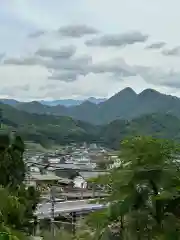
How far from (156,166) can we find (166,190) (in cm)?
25

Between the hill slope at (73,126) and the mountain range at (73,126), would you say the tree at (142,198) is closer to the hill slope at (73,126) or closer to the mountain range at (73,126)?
the mountain range at (73,126)

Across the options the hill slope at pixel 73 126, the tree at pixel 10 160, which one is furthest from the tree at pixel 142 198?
the hill slope at pixel 73 126

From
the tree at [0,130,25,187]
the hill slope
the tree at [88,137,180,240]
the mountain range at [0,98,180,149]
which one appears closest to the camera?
the tree at [88,137,180,240]

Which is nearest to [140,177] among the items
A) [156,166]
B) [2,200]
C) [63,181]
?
[156,166]

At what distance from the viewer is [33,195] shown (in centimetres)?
1658

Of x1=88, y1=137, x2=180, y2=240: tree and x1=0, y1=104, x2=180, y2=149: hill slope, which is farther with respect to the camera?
x1=0, y1=104, x2=180, y2=149: hill slope

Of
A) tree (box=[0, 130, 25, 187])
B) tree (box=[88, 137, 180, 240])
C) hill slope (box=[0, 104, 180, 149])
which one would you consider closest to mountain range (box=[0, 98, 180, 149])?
hill slope (box=[0, 104, 180, 149])

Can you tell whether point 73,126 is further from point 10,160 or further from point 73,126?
point 10,160

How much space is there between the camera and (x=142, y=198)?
4887mm

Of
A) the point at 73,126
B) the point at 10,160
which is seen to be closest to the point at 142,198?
the point at 10,160

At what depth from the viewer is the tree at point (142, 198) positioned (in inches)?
190

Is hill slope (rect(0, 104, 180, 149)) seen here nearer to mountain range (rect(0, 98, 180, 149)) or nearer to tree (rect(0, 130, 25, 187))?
mountain range (rect(0, 98, 180, 149))

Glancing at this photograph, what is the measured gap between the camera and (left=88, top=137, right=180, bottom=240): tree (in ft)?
15.8

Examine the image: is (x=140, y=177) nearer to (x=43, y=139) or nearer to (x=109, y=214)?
(x=109, y=214)
